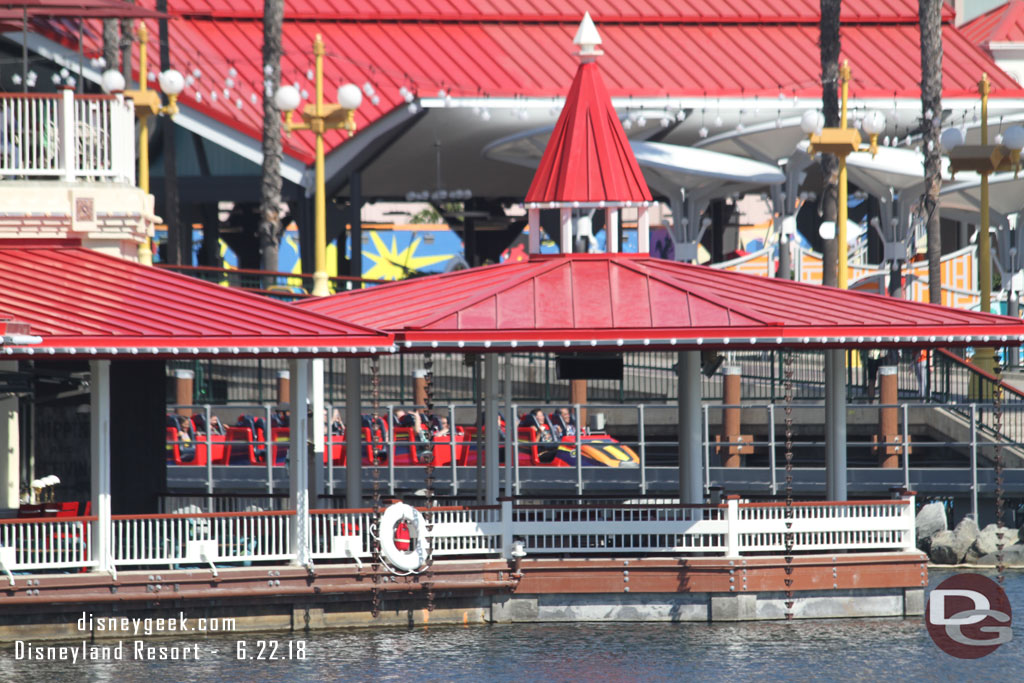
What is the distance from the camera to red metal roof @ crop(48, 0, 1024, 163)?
1714 inches

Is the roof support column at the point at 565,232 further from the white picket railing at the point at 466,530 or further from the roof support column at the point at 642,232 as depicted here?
the white picket railing at the point at 466,530

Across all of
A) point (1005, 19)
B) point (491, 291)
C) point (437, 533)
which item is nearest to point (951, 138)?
point (491, 291)

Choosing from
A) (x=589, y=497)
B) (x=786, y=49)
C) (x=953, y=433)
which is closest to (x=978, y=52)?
(x=786, y=49)

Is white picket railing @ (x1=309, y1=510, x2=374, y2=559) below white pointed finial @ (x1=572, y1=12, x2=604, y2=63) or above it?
below

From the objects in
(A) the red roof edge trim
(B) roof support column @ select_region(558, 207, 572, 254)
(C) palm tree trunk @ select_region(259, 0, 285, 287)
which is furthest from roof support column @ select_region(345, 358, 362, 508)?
(A) the red roof edge trim

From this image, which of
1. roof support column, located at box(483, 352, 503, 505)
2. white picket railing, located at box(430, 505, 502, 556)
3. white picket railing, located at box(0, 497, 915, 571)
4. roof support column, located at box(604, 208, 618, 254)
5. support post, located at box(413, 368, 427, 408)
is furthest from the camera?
support post, located at box(413, 368, 427, 408)

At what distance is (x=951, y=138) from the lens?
1222 inches

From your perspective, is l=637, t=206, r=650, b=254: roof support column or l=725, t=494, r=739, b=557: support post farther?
l=637, t=206, r=650, b=254: roof support column

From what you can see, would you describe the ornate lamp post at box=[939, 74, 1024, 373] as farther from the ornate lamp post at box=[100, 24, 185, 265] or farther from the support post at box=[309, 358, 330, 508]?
the ornate lamp post at box=[100, 24, 185, 265]

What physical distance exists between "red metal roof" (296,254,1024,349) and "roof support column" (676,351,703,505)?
100 cm

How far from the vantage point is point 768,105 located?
142 ft

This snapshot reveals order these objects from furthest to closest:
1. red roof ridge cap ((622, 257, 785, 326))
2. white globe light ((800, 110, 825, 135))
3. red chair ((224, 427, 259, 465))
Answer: red chair ((224, 427, 259, 465)) → white globe light ((800, 110, 825, 135)) → red roof ridge cap ((622, 257, 785, 326))

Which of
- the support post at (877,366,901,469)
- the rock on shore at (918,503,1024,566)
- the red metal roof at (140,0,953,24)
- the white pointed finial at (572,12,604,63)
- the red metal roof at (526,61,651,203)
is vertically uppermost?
the red metal roof at (140,0,953,24)

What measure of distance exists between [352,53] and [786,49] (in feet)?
38.9
